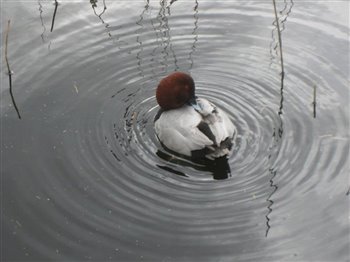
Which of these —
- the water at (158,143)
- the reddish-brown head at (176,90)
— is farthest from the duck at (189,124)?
the water at (158,143)

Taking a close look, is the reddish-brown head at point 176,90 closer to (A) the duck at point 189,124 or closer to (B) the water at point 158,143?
(A) the duck at point 189,124

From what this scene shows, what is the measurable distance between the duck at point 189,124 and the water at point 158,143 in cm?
17

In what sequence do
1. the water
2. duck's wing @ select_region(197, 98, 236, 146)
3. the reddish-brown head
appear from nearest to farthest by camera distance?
the water
duck's wing @ select_region(197, 98, 236, 146)
the reddish-brown head

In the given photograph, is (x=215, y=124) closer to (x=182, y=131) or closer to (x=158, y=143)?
(x=182, y=131)

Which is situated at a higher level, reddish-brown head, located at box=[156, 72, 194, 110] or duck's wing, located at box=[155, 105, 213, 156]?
reddish-brown head, located at box=[156, 72, 194, 110]

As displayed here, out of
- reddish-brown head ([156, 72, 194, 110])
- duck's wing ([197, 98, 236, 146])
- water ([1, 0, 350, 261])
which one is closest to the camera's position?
water ([1, 0, 350, 261])

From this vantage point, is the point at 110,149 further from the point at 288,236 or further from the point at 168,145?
the point at 288,236

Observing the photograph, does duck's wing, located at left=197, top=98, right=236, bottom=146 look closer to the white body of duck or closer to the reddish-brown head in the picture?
the white body of duck

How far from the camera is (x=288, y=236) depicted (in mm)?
5156

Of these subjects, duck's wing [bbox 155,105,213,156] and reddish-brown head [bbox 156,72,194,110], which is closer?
duck's wing [bbox 155,105,213,156]

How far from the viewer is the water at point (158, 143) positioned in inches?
203

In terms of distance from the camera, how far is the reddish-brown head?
6.16 metres

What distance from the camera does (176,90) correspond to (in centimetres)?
616

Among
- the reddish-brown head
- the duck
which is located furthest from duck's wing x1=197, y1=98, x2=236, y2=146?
the reddish-brown head
